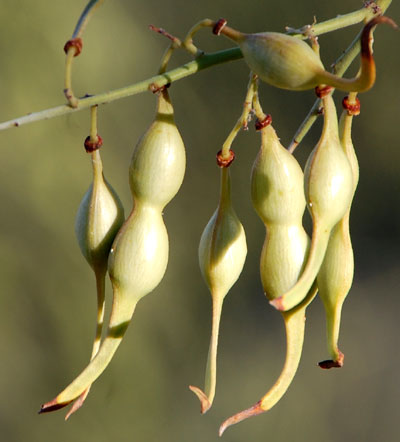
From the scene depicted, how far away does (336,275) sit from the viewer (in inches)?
52.2

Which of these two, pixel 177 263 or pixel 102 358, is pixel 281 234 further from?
pixel 177 263

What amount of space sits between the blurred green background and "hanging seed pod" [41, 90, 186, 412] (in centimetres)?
310

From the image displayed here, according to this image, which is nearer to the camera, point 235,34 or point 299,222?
point 235,34

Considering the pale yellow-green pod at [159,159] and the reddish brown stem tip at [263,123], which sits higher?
the reddish brown stem tip at [263,123]

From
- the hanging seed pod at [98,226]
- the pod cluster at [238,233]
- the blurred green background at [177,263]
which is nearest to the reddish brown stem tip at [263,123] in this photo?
the pod cluster at [238,233]

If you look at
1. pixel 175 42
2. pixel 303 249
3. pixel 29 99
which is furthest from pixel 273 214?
pixel 29 99

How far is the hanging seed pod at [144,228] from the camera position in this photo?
1.32 meters

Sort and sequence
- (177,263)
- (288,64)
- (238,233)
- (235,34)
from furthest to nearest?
(177,263), (238,233), (235,34), (288,64)

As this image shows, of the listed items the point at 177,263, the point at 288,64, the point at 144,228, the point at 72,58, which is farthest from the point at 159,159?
the point at 177,263

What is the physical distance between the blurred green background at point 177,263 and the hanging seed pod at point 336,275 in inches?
124

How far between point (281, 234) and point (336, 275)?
103 millimetres

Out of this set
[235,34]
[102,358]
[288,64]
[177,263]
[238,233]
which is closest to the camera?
[288,64]

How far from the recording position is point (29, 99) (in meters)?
4.32

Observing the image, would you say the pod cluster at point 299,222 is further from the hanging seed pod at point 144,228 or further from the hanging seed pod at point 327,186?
the hanging seed pod at point 144,228
